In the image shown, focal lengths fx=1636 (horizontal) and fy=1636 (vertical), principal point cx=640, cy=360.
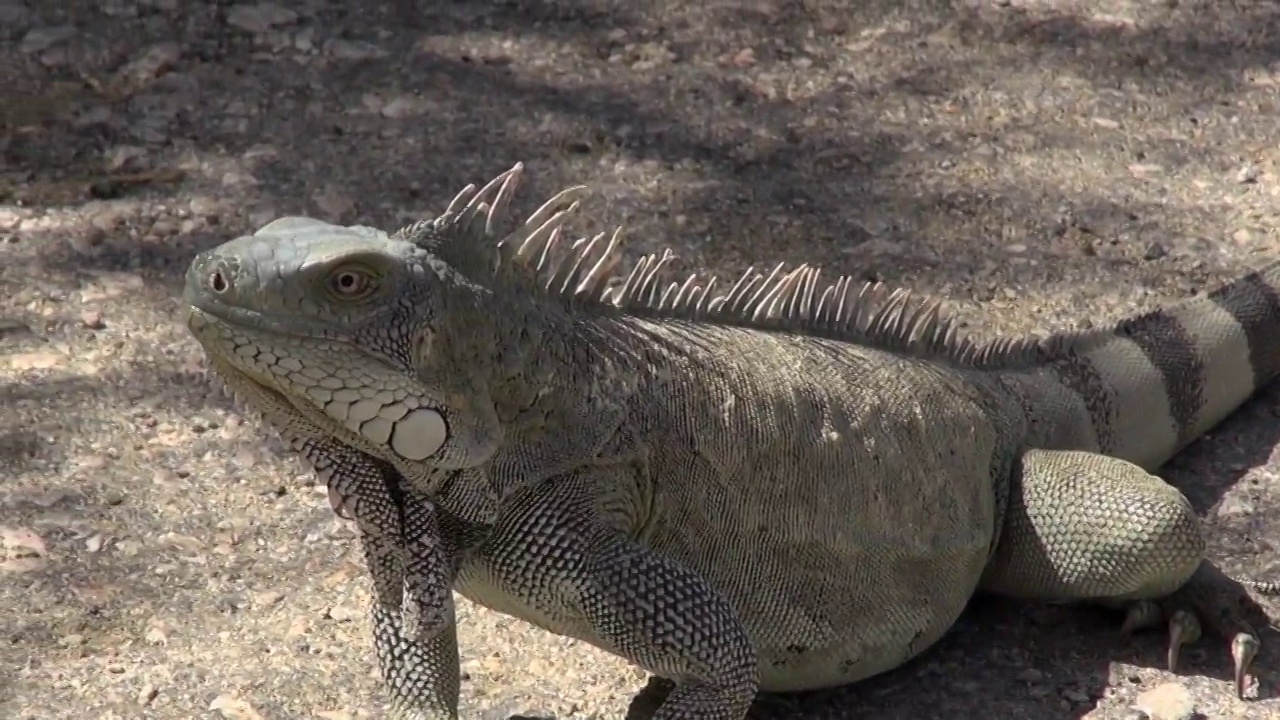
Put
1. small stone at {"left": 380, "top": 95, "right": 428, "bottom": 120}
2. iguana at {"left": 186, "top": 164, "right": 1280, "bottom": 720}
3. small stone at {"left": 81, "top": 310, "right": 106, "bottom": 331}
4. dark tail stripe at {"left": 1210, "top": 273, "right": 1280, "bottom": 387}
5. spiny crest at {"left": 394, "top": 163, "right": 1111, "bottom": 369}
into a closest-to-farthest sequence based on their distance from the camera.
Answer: iguana at {"left": 186, "top": 164, "right": 1280, "bottom": 720} < spiny crest at {"left": 394, "top": 163, "right": 1111, "bottom": 369} < dark tail stripe at {"left": 1210, "top": 273, "right": 1280, "bottom": 387} < small stone at {"left": 81, "top": 310, "right": 106, "bottom": 331} < small stone at {"left": 380, "top": 95, "right": 428, "bottom": 120}

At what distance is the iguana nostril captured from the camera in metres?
2.84

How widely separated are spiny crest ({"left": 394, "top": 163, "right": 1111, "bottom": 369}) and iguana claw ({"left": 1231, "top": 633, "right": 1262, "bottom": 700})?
916mm

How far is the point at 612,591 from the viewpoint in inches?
A: 131

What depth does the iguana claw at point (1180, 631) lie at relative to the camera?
4.18 meters

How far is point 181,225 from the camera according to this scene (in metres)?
5.98

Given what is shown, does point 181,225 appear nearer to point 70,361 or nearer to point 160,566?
point 70,361

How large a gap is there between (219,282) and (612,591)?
1.03 m

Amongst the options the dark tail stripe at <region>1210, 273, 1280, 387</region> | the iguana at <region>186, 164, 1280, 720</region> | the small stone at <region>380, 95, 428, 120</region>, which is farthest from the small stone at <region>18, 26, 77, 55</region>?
the dark tail stripe at <region>1210, 273, 1280, 387</region>

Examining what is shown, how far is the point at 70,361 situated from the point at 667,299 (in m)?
2.41

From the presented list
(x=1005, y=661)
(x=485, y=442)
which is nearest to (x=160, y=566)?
(x=485, y=442)

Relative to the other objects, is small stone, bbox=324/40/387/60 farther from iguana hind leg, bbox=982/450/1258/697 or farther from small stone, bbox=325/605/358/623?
iguana hind leg, bbox=982/450/1258/697

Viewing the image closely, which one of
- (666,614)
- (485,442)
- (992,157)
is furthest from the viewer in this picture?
(992,157)

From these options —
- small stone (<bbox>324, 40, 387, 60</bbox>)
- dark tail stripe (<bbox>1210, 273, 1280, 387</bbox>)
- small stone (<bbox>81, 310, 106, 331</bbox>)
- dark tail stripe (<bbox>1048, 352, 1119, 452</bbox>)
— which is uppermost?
dark tail stripe (<bbox>1210, 273, 1280, 387</bbox>)

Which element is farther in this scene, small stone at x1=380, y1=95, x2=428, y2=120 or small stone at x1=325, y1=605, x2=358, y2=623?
small stone at x1=380, y1=95, x2=428, y2=120
